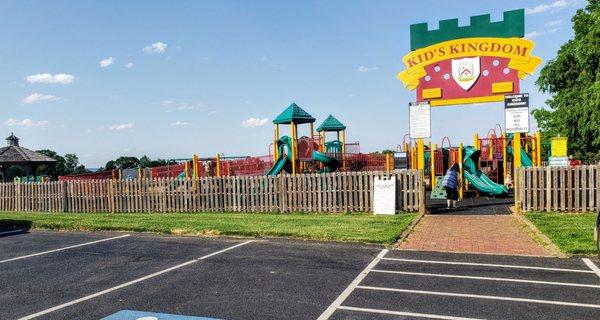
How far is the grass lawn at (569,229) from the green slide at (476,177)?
5.64 m

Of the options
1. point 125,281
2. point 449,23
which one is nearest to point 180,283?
point 125,281

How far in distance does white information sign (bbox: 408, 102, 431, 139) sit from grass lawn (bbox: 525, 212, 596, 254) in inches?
155

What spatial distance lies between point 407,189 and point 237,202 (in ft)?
19.4

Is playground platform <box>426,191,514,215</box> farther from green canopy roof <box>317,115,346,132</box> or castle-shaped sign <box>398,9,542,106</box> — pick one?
green canopy roof <box>317,115,346,132</box>

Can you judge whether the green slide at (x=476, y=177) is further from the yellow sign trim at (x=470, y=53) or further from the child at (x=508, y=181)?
the yellow sign trim at (x=470, y=53)

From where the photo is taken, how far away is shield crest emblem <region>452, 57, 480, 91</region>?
620 inches

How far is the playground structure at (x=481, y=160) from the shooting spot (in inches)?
782

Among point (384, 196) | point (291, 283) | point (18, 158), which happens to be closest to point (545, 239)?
point (384, 196)

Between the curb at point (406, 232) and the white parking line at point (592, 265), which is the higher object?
the curb at point (406, 232)

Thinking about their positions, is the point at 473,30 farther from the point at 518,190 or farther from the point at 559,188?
the point at 559,188

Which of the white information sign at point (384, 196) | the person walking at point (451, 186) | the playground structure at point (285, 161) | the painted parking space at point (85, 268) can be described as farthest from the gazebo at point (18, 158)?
the person walking at point (451, 186)

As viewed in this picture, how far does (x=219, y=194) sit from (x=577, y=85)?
30.8 meters

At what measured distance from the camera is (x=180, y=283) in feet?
23.1

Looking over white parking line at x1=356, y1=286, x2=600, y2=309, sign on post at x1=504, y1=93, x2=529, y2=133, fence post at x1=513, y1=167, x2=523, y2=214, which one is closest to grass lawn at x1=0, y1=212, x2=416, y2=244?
fence post at x1=513, y1=167, x2=523, y2=214
